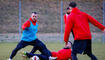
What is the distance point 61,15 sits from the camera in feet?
58.9

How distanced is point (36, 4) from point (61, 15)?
1.64m

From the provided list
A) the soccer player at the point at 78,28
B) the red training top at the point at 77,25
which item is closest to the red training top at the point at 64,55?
the soccer player at the point at 78,28

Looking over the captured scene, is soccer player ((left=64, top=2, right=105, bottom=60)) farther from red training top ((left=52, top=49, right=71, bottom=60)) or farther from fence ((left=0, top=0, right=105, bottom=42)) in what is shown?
fence ((left=0, top=0, right=105, bottom=42))

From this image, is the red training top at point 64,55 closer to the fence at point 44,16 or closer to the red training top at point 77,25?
the red training top at point 77,25

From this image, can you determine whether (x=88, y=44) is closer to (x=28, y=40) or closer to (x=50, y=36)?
(x=28, y=40)

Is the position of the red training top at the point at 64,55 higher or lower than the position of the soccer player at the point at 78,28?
lower

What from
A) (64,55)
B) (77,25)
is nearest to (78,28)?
(77,25)

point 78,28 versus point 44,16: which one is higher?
point 78,28

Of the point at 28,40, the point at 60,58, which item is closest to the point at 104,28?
the point at 60,58

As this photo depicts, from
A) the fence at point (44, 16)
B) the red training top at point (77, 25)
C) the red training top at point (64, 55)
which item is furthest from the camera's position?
the fence at point (44, 16)

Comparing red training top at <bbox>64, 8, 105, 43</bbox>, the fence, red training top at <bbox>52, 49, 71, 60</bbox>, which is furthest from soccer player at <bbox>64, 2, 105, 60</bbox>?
the fence

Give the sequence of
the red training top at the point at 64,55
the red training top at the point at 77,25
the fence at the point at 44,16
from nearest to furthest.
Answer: the red training top at the point at 77,25
the red training top at the point at 64,55
the fence at the point at 44,16

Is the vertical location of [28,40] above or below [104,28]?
below

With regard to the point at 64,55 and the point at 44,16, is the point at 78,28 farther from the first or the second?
the point at 44,16
